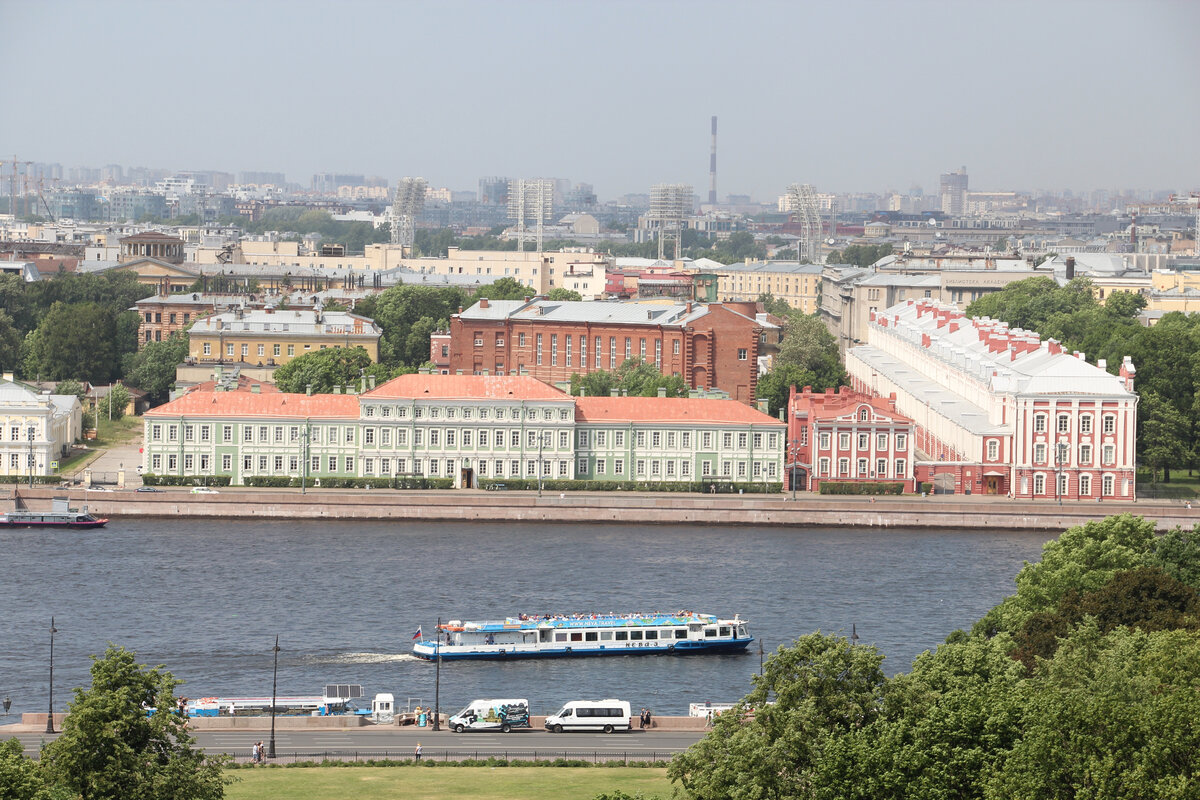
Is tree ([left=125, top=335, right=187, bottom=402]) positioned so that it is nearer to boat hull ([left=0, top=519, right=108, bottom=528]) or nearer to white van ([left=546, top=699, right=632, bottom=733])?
boat hull ([left=0, top=519, right=108, bottom=528])

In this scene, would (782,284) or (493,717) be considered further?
(782,284)

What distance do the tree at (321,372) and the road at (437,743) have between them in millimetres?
44890

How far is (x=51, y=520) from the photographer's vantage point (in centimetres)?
7350

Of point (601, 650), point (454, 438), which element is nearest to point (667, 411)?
point (454, 438)

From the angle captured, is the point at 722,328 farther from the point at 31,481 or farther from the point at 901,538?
the point at 31,481

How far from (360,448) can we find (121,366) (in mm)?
28546

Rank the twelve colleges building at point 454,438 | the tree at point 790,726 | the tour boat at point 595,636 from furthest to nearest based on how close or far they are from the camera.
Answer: the twelve colleges building at point 454,438
the tour boat at point 595,636
the tree at point 790,726

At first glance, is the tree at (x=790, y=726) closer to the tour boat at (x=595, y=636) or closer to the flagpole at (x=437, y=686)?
the flagpole at (x=437, y=686)

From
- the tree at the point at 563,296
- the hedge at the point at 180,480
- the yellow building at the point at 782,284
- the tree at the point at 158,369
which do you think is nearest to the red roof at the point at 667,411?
the hedge at the point at 180,480

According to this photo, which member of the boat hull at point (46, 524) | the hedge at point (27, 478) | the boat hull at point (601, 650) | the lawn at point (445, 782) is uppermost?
the hedge at point (27, 478)

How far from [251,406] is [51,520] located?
945cm

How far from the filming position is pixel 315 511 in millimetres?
75438

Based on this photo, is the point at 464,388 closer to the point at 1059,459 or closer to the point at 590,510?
the point at 590,510

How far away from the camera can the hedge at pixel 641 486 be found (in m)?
78.9
